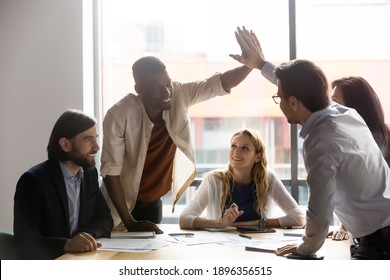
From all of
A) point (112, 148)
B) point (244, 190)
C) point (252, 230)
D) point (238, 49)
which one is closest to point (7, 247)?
point (112, 148)

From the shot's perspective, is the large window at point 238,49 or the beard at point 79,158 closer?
the beard at point 79,158

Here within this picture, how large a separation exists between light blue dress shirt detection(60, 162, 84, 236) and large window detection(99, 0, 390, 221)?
4.85 ft

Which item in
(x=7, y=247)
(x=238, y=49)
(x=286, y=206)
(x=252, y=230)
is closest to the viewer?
(x=7, y=247)

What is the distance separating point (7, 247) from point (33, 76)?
1798 millimetres

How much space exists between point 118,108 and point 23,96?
1.26 m

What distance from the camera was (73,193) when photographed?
8.11 feet

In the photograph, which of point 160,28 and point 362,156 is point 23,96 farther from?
point 362,156

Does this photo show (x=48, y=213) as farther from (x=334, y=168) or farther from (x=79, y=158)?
(x=334, y=168)

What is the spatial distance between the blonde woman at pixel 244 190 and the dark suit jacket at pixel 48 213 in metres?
0.50

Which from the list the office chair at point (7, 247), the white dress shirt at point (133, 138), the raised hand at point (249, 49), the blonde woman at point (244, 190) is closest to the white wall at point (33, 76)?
the white dress shirt at point (133, 138)

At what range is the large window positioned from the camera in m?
3.80

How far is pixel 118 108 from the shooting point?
2748 mm

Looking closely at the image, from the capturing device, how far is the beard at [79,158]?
248 cm

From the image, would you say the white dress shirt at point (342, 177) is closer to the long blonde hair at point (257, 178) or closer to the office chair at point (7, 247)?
the long blonde hair at point (257, 178)
